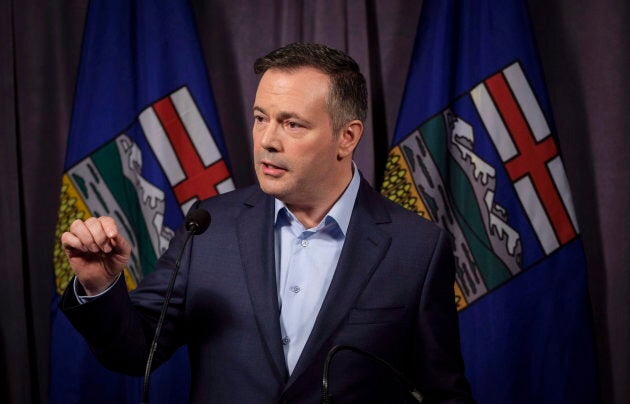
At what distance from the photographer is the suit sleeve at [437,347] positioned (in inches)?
68.7

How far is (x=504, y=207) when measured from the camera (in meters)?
2.55

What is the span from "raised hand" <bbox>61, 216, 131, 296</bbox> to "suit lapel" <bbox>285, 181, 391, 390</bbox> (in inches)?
17.8

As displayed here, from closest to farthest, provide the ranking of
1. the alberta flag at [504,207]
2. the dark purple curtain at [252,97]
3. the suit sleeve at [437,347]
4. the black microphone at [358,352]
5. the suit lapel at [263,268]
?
the black microphone at [358,352]
the suit lapel at [263,268]
the suit sleeve at [437,347]
the alberta flag at [504,207]
the dark purple curtain at [252,97]

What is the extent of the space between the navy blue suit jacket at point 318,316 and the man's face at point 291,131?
0.47ft

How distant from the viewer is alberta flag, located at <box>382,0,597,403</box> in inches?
100.0

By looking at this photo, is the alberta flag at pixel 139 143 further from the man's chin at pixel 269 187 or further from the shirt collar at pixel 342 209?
the man's chin at pixel 269 187

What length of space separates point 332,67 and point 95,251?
0.71 meters

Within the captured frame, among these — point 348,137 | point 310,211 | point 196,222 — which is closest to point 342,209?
point 310,211

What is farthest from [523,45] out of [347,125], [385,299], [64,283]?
[64,283]

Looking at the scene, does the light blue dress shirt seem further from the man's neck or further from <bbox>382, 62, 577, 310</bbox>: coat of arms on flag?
<bbox>382, 62, 577, 310</bbox>: coat of arms on flag

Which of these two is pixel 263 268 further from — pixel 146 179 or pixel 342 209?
pixel 146 179

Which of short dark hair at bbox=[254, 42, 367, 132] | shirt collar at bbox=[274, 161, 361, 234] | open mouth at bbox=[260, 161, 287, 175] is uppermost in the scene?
short dark hair at bbox=[254, 42, 367, 132]

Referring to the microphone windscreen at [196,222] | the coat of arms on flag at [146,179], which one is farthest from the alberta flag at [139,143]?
the microphone windscreen at [196,222]

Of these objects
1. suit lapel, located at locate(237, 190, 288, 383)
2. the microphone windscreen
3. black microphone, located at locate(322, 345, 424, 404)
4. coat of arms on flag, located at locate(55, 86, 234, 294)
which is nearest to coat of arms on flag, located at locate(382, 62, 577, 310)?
coat of arms on flag, located at locate(55, 86, 234, 294)
